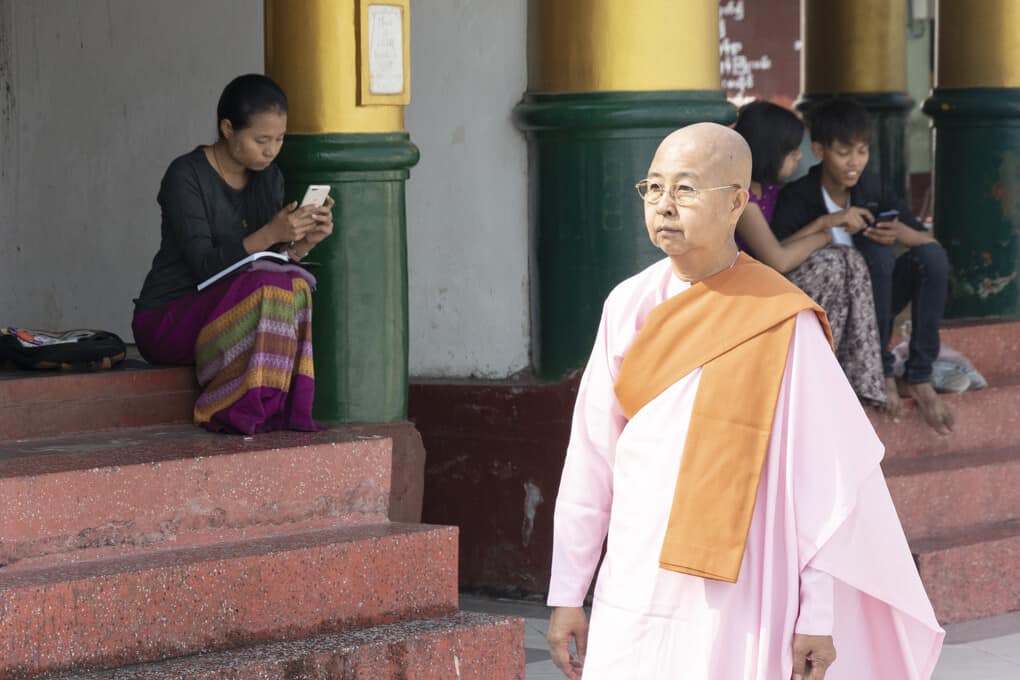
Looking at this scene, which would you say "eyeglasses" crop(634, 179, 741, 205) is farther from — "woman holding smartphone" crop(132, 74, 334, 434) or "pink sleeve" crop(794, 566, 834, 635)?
"woman holding smartphone" crop(132, 74, 334, 434)

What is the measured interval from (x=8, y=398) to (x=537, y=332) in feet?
6.74

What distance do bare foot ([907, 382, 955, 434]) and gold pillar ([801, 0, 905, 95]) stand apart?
→ 1.95 m

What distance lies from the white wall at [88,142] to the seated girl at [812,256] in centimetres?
201

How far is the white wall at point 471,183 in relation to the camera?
6793 mm

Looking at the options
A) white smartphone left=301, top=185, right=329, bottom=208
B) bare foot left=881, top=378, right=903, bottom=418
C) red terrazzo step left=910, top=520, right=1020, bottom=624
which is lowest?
red terrazzo step left=910, top=520, right=1020, bottom=624

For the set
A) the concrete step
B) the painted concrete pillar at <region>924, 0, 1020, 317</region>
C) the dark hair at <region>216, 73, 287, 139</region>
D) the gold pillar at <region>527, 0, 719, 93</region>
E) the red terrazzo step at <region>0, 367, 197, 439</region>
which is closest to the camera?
the red terrazzo step at <region>0, 367, 197, 439</region>

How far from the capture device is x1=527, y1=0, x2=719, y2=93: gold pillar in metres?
6.49

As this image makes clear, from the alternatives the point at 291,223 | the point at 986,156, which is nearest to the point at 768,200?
Result: the point at 986,156

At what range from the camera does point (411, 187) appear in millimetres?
6926

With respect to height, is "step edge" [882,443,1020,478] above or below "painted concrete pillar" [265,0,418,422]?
below

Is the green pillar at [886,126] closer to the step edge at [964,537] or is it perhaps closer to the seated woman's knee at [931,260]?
the seated woman's knee at [931,260]

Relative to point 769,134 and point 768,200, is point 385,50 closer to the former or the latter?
point 769,134

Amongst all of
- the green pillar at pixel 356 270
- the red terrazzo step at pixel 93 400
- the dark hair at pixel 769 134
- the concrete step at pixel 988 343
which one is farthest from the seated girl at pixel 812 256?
the red terrazzo step at pixel 93 400

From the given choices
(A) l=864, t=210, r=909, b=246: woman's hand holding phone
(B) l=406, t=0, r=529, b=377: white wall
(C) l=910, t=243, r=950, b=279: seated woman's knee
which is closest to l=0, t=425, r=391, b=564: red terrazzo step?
(B) l=406, t=0, r=529, b=377: white wall
